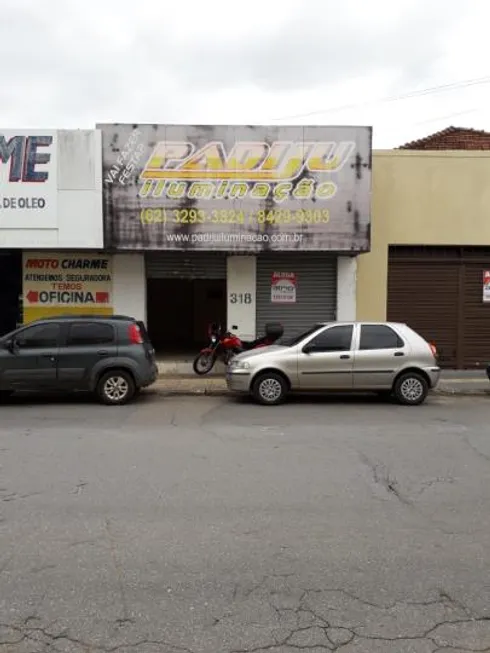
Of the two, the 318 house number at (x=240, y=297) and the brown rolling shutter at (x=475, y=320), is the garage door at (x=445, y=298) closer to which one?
the brown rolling shutter at (x=475, y=320)

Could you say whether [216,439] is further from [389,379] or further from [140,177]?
[140,177]

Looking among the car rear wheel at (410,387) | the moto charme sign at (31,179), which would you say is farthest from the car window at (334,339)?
the moto charme sign at (31,179)

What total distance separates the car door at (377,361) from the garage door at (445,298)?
16.6 feet

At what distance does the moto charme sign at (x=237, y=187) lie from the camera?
46.0ft

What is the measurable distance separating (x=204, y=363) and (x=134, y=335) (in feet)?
11.7

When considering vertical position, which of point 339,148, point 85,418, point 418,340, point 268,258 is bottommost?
point 85,418

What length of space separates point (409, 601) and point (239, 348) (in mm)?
10484

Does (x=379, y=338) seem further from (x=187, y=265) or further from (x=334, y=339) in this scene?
(x=187, y=265)

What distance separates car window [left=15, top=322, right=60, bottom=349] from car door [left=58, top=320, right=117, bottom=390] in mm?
185

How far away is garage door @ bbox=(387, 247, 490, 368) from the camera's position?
1577cm

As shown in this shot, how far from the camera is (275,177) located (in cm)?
1419

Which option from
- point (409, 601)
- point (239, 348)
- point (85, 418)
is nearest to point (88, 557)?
point (409, 601)

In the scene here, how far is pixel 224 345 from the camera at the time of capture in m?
13.9

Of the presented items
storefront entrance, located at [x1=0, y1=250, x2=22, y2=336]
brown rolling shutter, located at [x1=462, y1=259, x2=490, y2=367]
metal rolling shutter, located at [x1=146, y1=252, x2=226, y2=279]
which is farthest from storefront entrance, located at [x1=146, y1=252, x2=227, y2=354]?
brown rolling shutter, located at [x1=462, y1=259, x2=490, y2=367]
